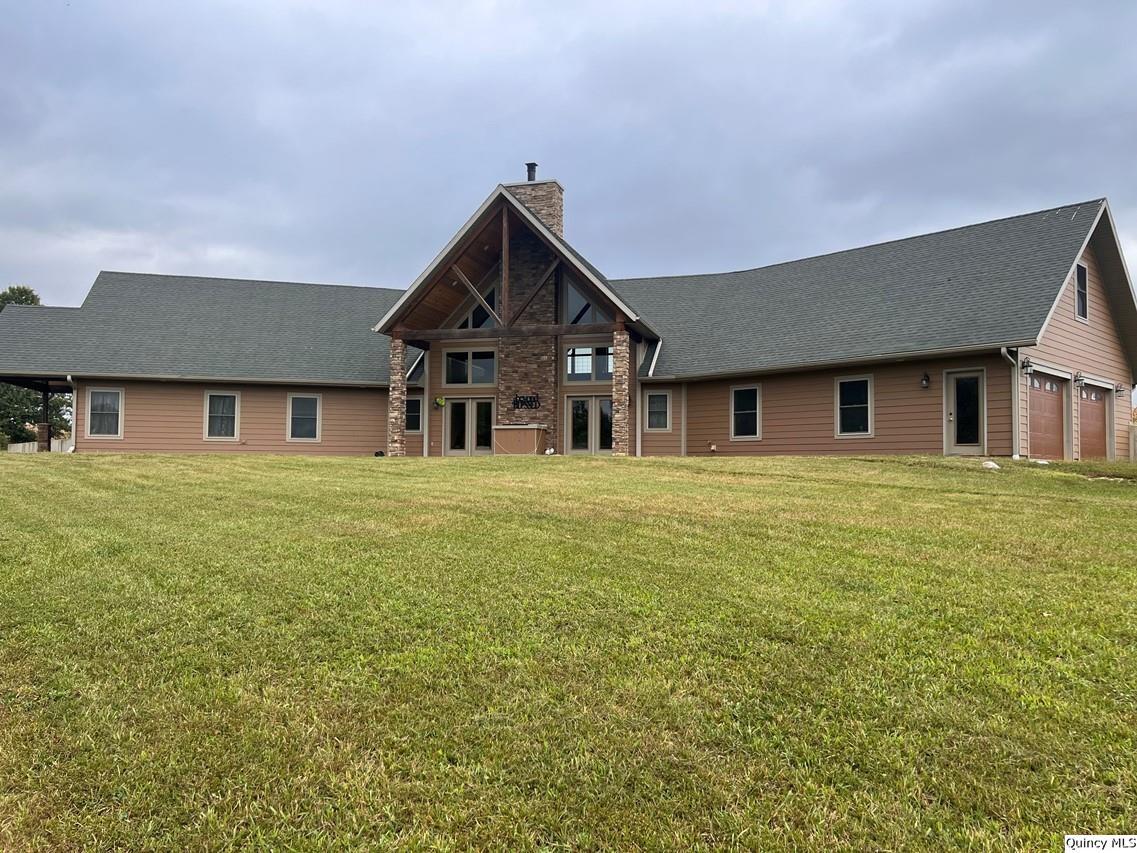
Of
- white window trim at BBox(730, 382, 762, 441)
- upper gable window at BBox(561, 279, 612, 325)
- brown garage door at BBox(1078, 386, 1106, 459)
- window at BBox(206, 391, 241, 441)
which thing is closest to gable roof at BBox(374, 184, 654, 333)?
upper gable window at BBox(561, 279, 612, 325)

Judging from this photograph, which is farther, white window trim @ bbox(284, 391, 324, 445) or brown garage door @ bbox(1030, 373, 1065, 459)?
white window trim @ bbox(284, 391, 324, 445)

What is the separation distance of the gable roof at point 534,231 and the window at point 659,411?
216 cm

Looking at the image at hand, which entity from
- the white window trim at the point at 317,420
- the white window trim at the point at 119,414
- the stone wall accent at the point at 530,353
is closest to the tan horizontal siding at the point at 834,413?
the stone wall accent at the point at 530,353

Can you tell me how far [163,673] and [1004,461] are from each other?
13956 millimetres

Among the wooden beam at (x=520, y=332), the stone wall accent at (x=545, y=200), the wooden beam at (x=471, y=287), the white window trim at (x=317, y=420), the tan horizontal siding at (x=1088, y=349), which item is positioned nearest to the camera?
the tan horizontal siding at (x=1088, y=349)

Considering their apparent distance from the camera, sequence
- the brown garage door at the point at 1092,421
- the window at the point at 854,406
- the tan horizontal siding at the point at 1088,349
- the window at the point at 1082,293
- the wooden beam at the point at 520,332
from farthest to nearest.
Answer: the wooden beam at the point at 520,332, the brown garage door at the point at 1092,421, the window at the point at 1082,293, the window at the point at 854,406, the tan horizontal siding at the point at 1088,349

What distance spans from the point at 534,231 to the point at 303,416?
27.4 feet

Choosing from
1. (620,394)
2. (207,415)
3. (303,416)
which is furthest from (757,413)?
(207,415)

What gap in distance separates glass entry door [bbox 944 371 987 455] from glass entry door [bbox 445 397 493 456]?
36.6 feet

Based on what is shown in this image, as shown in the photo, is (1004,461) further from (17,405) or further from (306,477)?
(17,405)

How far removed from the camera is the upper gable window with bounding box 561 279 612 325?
19406mm

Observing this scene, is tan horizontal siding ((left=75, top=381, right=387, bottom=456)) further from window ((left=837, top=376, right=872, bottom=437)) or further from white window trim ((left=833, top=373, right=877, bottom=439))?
window ((left=837, top=376, right=872, bottom=437))

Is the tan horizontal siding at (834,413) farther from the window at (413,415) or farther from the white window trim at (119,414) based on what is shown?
the white window trim at (119,414)

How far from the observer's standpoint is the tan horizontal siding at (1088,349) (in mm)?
14984
